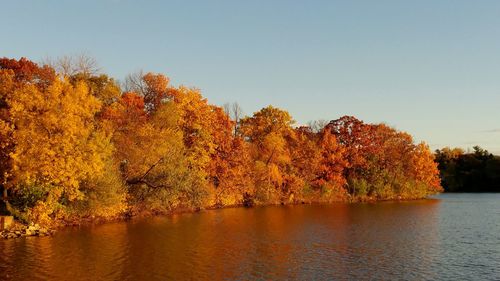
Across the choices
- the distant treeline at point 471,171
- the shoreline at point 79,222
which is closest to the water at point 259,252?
the shoreline at point 79,222

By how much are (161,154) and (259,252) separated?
1251 inches

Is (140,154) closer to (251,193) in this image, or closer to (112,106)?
(112,106)

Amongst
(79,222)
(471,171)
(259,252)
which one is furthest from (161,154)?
(471,171)

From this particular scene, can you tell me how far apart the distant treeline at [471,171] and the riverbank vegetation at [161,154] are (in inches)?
2273

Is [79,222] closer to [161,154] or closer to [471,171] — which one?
[161,154]

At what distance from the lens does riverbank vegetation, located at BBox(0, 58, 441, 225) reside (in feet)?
164

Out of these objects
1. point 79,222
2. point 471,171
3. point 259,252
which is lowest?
point 259,252

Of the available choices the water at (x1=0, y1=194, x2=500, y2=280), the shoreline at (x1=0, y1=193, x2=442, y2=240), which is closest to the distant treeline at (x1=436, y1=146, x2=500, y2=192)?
the shoreline at (x1=0, y1=193, x2=442, y2=240)

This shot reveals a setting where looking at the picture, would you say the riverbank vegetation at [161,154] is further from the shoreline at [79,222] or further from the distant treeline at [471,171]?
the distant treeline at [471,171]

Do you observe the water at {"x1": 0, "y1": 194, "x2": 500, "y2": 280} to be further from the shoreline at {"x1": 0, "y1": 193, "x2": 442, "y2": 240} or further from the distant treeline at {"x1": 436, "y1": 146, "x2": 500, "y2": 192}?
the distant treeline at {"x1": 436, "y1": 146, "x2": 500, "y2": 192}

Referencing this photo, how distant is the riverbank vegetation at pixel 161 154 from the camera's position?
164ft

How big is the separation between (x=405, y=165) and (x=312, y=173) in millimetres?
28905

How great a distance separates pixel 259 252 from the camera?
1550 inches

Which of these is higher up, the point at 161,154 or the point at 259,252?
the point at 161,154
